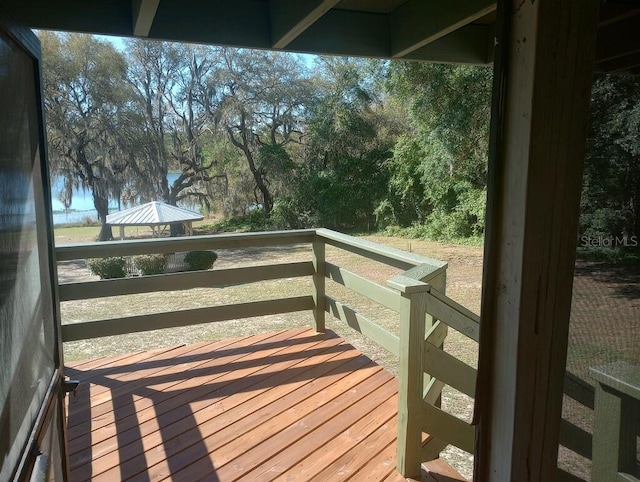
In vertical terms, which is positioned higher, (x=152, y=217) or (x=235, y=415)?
(x=152, y=217)

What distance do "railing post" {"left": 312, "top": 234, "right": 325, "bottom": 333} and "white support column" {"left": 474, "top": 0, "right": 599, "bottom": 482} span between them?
8.87 ft

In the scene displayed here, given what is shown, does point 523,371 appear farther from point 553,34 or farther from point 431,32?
point 431,32

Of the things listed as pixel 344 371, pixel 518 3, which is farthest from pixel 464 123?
pixel 518 3

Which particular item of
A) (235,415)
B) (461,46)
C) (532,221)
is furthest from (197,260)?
(532,221)

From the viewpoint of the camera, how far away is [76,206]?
15555mm

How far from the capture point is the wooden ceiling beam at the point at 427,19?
1744mm

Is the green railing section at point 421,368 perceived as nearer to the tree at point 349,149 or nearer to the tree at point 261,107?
the tree at point 349,149

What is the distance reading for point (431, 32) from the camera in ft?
6.53

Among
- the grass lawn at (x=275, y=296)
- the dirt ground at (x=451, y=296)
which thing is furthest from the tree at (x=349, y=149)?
the grass lawn at (x=275, y=296)

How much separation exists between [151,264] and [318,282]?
7339mm

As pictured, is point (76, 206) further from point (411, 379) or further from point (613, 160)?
point (613, 160)

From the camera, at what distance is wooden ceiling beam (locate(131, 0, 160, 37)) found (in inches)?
65.9

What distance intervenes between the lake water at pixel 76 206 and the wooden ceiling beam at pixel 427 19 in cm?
1508

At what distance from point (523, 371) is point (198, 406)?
2.20m
